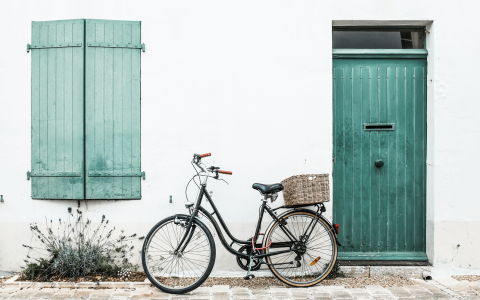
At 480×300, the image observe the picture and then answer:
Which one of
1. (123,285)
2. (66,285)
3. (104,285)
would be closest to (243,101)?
(123,285)

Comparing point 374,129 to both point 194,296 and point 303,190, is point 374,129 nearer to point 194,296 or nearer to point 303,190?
point 303,190

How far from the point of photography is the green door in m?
5.09

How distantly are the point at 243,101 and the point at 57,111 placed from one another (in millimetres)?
2082

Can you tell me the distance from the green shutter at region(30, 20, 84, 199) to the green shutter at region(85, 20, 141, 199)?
0.11m

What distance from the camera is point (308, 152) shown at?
4.96 m

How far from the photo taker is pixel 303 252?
15.3ft

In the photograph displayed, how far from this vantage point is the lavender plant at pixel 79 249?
185 inches

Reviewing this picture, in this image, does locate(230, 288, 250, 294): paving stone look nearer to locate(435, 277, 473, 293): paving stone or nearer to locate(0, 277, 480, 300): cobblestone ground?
locate(0, 277, 480, 300): cobblestone ground

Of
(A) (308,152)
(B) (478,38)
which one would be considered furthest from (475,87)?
(A) (308,152)

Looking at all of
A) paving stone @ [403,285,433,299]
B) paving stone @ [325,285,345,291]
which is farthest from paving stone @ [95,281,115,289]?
paving stone @ [403,285,433,299]

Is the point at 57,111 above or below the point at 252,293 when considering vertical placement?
above

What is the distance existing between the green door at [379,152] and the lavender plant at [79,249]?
2.49 meters

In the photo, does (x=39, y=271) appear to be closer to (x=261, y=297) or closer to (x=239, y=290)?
(x=239, y=290)

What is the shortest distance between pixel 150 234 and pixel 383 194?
2692mm
